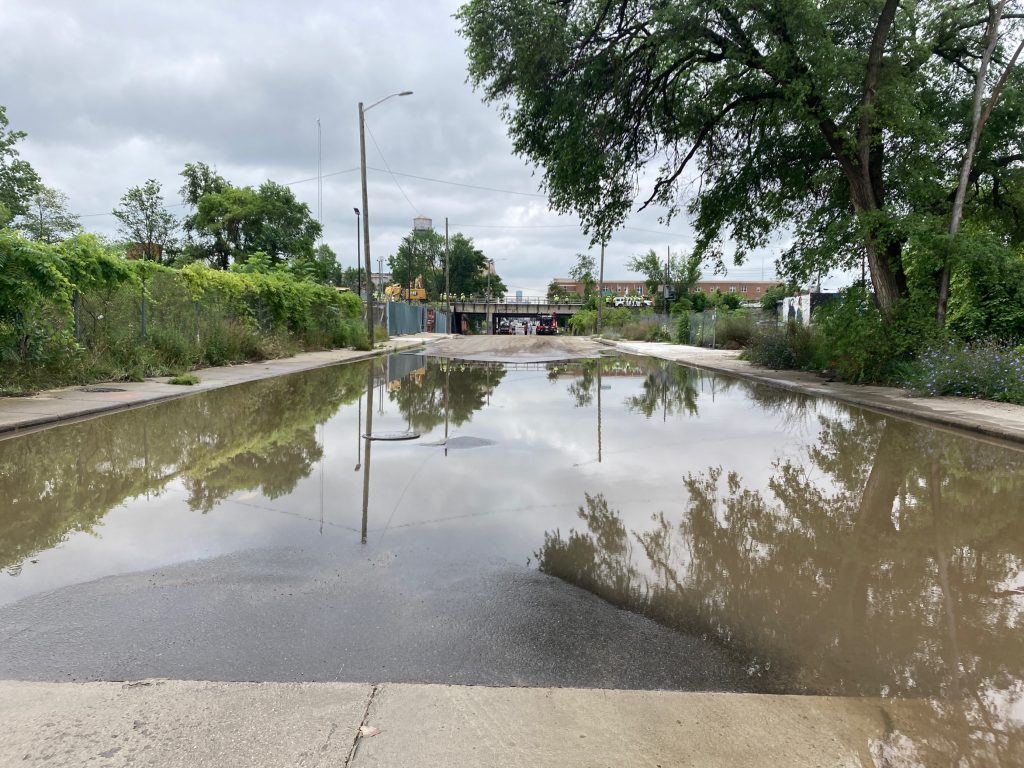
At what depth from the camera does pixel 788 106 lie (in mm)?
16859

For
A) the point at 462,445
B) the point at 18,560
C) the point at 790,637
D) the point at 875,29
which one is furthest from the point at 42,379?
the point at 875,29

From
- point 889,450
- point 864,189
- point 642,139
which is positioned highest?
point 642,139

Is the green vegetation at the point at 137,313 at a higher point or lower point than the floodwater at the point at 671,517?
higher

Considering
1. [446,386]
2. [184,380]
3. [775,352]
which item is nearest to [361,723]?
[184,380]

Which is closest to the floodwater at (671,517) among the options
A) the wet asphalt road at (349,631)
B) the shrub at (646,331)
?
the wet asphalt road at (349,631)

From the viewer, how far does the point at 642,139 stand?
1894cm

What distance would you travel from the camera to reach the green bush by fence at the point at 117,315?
1268 cm

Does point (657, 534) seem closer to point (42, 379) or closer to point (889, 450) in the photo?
point (889, 450)

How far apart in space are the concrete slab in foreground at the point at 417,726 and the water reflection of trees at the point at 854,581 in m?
0.38

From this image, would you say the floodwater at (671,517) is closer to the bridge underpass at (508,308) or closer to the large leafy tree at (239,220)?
the large leafy tree at (239,220)

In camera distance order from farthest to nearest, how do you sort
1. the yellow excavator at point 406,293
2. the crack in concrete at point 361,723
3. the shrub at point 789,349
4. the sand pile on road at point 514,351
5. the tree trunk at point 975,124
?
the yellow excavator at point 406,293, the sand pile on road at point 514,351, the shrub at point 789,349, the tree trunk at point 975,124, the crack in concrete at point 361,723

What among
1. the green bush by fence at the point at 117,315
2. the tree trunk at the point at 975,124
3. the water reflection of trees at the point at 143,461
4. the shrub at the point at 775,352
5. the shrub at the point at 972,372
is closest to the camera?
the water reflection of trees at the point at 143,461

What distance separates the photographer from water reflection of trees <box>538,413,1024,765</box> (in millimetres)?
3262

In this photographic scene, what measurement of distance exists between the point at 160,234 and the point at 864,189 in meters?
59.5
